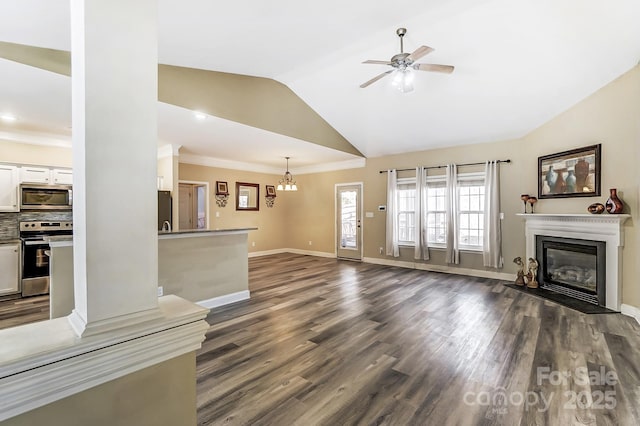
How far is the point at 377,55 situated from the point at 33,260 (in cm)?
578

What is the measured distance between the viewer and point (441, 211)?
629 centimetres

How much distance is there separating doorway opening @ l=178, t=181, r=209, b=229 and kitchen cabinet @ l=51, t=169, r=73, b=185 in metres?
2.24

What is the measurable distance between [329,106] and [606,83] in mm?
3903

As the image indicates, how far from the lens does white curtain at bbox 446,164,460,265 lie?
5.98m

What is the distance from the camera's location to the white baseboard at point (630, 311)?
348 centimetres

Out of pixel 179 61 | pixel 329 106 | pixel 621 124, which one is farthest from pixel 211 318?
pixel 621 124

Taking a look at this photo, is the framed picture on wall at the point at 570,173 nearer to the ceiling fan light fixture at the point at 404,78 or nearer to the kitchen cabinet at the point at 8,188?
the ceiling fan light fixture at the point at 404,78

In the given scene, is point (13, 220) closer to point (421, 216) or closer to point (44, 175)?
point (44, 175)

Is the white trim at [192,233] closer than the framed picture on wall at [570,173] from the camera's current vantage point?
Yes

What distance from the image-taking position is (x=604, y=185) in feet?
13.1

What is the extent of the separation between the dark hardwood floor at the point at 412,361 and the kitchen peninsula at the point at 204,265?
280 millimetres

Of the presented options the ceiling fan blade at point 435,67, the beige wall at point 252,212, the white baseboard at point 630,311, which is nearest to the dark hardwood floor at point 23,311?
the beige wall at point 252,212

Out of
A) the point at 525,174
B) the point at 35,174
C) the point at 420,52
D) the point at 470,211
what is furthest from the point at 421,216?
the point at 35,174

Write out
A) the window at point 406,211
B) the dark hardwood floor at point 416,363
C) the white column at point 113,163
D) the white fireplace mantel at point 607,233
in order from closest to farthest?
the white column at point 113,163
the dark hardwood floor at point 416,363
the white fireplace mantel at point 607,233
the window at point 406,211
